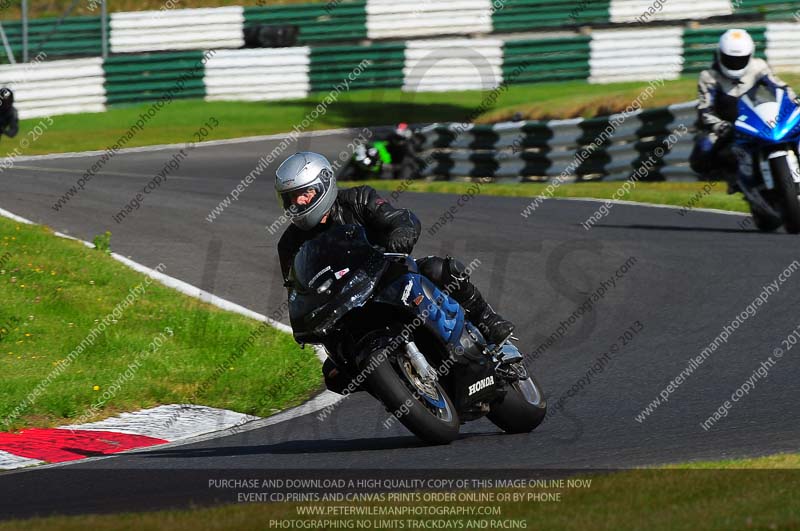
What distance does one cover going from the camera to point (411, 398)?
6410 millimetres

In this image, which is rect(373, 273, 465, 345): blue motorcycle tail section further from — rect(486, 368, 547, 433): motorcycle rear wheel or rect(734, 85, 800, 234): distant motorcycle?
rect(734, 85, 800, 234): distant motorcycle

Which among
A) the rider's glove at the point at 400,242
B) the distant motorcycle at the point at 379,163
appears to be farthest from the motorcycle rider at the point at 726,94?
the distant motorcycle at the point at 379,163

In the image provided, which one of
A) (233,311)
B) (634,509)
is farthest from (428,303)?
(233,311)

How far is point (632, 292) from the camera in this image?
11.2 meters

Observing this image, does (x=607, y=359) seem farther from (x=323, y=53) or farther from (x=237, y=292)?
(x=323, y=53)

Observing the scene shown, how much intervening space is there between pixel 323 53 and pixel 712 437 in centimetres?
2440

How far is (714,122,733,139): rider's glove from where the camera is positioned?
12828 mm

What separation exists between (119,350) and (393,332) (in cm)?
386

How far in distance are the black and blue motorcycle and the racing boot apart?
154 millimetres

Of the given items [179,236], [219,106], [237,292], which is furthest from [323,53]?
[237,292]

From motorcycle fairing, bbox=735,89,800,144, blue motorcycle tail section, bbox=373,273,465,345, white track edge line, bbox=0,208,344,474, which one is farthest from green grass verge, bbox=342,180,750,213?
blue motorcycle tail section, bbox=373,273,465,345

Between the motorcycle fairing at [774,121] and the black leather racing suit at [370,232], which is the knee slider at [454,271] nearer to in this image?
the black leather racing suit at [370,232]

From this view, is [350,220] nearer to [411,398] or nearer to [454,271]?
[454,271]

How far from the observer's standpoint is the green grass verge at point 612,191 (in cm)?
1598
